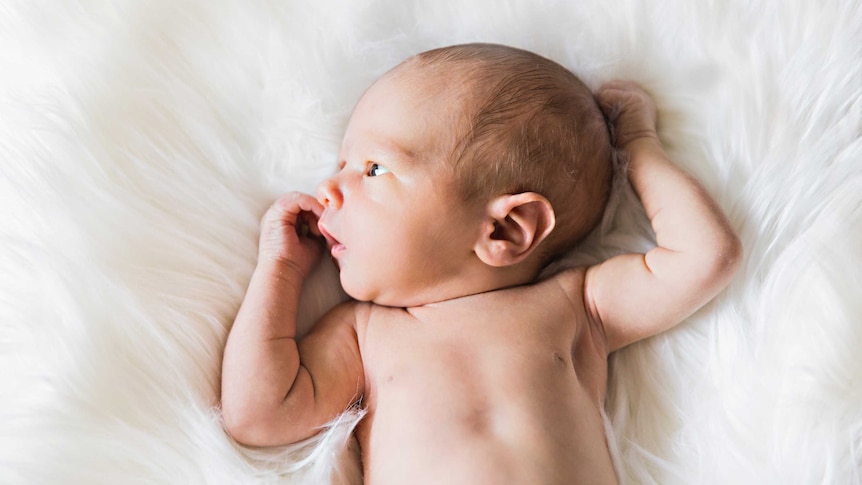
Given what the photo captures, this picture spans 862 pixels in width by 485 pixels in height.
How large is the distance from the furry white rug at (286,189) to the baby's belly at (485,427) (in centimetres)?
10

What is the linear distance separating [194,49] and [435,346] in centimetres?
68

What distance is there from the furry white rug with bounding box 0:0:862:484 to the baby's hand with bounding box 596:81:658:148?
0.05 metres

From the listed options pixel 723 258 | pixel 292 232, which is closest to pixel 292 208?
pixel 292 232

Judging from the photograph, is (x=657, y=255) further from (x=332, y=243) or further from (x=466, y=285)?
(x=332, y=243)

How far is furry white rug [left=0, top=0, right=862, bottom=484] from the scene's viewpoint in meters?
1.27

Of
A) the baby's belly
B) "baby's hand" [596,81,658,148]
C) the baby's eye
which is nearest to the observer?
the baby's belly

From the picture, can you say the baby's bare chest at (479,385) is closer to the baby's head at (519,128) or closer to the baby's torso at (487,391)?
the baby's torso at (487,391)

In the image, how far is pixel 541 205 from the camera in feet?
4.45

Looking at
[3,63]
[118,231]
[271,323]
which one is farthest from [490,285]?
[3,63]

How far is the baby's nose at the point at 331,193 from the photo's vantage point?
137cm

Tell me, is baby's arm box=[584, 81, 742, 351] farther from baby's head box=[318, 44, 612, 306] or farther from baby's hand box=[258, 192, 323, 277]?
baby's hand box=[258, 192, 323, 277]

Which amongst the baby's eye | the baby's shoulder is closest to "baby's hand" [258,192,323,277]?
the baby's eye

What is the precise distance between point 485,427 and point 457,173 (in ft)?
1.30

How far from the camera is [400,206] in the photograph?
1.34 meters
